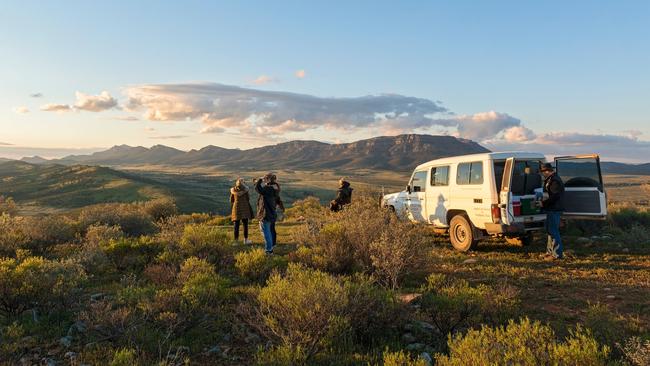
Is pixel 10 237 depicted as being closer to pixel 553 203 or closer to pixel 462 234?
pixel 462 234

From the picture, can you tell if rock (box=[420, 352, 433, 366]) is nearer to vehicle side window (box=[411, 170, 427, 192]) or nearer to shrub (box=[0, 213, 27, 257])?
vehicle side window (box=[411, 170, 427, 192])

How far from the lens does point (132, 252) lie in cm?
959

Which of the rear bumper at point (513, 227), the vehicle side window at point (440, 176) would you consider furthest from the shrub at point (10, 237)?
the rear bumper at point (513, 227)

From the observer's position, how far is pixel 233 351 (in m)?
4.74

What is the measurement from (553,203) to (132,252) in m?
9.69

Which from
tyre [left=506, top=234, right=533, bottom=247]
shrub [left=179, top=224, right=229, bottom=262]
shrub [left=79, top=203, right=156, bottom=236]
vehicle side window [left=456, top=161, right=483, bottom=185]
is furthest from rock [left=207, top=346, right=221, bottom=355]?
shrub [left=79, top=203, right=156, bottom=236]

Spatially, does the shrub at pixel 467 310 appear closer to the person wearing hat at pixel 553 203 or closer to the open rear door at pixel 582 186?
the person wearing hat at pixel 553 203

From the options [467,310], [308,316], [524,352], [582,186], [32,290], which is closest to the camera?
[524,352]

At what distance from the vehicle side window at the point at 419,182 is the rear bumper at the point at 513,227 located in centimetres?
281

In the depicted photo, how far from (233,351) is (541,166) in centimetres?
787

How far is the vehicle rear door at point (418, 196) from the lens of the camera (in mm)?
11984

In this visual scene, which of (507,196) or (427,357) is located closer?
(427,357)

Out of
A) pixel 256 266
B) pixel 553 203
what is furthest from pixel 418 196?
pixel 256 266

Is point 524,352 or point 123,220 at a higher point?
point 524,352
